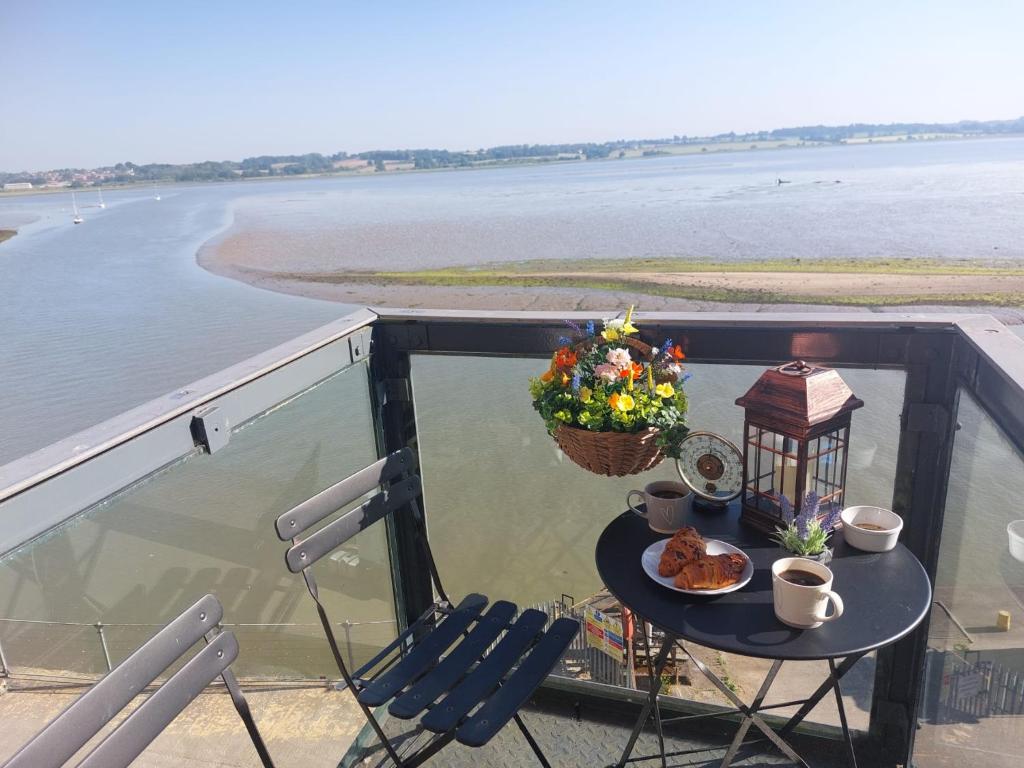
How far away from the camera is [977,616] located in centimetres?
194

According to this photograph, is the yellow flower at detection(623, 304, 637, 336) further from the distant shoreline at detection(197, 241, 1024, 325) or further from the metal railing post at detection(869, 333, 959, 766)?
the distant shoreline at detection(197, 241, 1024, 325)

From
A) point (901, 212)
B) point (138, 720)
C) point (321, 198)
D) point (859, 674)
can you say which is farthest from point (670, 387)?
point (321, 198)

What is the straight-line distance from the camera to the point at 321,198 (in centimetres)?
7019

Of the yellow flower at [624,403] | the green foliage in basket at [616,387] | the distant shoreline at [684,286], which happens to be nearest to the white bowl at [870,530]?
the green foliage in basket at [616,387]

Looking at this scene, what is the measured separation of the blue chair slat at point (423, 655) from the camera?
6.03 ft

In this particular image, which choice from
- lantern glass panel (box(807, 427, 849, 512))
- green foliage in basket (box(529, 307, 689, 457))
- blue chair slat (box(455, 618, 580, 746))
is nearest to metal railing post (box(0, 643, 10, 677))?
blue chair slat (box(455, 618, 580, 746))

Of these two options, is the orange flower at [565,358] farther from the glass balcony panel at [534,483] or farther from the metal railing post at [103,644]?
the metal railing post at [103,644]

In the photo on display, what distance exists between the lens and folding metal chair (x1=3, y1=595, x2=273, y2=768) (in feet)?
3.66

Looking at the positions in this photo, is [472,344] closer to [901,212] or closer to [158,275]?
[158,275]

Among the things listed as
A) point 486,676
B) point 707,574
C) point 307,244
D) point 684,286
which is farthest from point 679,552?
point 307,244

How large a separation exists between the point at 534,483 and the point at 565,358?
126 centimetres

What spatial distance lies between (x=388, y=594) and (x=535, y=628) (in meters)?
0.78

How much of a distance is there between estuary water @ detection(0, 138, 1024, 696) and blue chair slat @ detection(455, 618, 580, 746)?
26.5 inches

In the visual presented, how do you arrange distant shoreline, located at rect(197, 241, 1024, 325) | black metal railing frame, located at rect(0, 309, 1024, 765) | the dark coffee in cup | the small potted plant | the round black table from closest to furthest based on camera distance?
black metal railing frame, located at rect(0, 309, 1024, 765), the round black table, the dark coffee in cup, the small potted plant, distant shoreline, located at rect(197, 241, 1024, 325)
